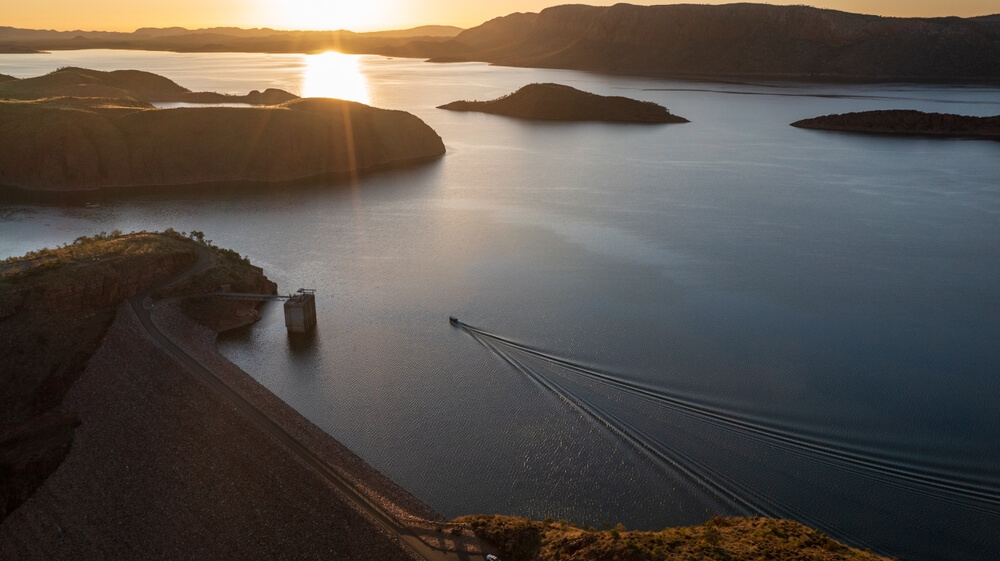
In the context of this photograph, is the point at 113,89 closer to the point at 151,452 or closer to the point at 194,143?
the point at 194,143

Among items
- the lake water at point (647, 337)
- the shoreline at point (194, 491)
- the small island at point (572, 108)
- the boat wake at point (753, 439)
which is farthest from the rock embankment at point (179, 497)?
the small island at point (572, 108)

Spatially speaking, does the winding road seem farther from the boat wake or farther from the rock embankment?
the boat wake

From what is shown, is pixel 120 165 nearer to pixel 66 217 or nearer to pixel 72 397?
pixel 66 217

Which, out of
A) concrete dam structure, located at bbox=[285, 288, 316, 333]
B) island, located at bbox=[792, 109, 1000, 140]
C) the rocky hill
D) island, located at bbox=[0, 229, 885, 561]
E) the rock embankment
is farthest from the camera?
the rocky hill

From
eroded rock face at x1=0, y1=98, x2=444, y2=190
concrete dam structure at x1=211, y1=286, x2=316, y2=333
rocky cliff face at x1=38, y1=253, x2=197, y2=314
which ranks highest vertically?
eroded rock face at x1=0, y1=98, x2=444, y2=190

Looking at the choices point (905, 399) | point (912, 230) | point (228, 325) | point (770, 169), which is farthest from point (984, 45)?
point (228, 325)

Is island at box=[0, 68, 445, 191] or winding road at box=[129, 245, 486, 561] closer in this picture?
winding road at box=[129, 245, 486, 561]

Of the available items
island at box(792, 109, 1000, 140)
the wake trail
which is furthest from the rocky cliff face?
island at box(792, 109, 1000, 140)

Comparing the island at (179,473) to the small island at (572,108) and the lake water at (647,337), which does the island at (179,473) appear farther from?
the small island at (572,108)
